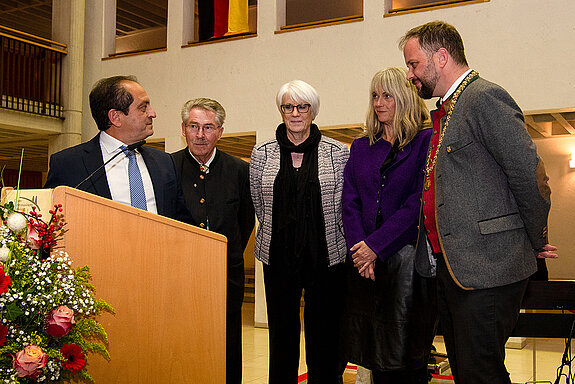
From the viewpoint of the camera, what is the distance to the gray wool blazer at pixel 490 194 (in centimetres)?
201

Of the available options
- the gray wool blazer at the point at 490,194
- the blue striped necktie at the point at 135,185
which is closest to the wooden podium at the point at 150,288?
the blue striped necktie at the point at 135,185

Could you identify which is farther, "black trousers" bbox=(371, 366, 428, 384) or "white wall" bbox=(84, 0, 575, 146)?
"white wall" bbox=(84, 0, 575, 146)

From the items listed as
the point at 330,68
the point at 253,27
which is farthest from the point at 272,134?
the point at 253,27

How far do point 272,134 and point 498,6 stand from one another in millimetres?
3011

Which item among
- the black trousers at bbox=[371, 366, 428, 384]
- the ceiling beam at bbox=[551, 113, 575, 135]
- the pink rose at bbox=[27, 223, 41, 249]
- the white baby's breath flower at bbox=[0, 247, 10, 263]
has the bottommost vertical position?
the black trousers at bbox=[371, 366, 428, 384]

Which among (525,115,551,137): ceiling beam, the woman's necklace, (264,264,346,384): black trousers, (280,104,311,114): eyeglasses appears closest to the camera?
the woman's necklace

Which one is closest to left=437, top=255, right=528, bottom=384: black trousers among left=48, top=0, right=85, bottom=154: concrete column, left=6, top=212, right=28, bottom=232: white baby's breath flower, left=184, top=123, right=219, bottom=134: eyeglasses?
left=6, top=212, right=28, bottom=232: white baby's breath flower

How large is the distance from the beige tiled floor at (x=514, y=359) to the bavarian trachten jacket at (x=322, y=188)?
2.02 m

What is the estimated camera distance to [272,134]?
7.69 m

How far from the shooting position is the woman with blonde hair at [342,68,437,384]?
269cm

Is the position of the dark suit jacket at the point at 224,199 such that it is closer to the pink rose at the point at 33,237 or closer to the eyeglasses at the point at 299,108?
the eyeglasses at the point at 299,108

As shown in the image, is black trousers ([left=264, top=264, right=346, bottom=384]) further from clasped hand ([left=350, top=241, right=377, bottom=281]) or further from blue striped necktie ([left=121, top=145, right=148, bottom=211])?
blue striped necktie ([left=121, top=145, right=148, bottom=211])

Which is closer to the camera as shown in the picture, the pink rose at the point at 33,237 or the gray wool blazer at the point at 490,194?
the pink rose at the point at 33,237

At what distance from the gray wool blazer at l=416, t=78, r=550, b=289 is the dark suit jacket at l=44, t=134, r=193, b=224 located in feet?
3.99
